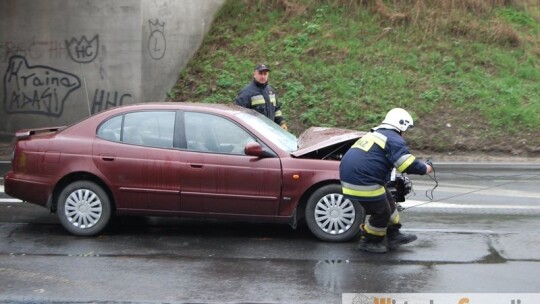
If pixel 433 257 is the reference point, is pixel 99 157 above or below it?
above

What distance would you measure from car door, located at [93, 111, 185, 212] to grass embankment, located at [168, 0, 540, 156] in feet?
25.8

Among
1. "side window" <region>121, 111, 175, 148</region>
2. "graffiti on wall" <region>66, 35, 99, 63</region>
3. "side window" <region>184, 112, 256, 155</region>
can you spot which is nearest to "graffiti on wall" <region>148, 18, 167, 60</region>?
"graffiti on wall" <region>66, 35, 99, 63</region>

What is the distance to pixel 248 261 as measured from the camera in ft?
24.7

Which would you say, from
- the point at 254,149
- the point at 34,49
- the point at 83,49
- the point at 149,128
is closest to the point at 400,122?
the point at 254,149

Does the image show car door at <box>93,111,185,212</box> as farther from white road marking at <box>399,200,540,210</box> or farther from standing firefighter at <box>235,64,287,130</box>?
white road marking at <box>399,200,540,210</box>

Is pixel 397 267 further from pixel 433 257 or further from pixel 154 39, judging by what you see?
pixel 154 39

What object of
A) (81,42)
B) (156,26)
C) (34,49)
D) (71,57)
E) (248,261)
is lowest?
(248,261)

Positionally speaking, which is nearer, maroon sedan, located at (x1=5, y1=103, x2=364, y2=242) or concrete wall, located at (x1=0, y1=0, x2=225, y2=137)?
maroon sedan, located at (x1=5, y1=103, x2=364, y2=242)

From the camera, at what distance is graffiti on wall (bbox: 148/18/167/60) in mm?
17234

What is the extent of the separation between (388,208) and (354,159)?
1.95ft

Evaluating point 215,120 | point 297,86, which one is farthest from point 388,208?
point 297,86

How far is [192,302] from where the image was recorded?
20.6ft

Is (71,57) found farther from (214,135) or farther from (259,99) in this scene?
(214,135)

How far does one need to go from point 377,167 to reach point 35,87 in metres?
11.4
